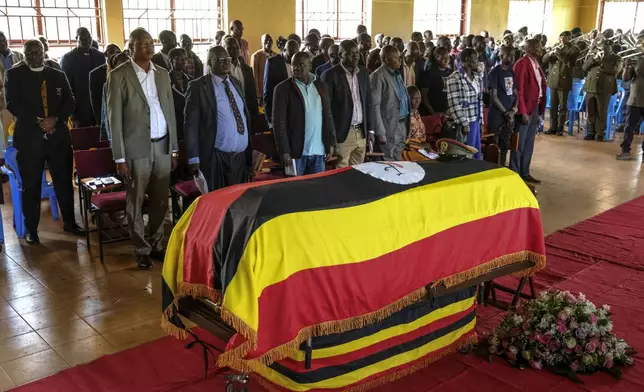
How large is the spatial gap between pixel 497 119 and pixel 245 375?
6.12 meters

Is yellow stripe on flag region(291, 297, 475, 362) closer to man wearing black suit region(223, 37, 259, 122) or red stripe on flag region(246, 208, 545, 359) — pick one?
red stripe on flag region(246, 208, 545, 359)

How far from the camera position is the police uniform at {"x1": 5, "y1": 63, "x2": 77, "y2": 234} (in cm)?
598

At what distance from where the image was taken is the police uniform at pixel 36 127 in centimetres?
598

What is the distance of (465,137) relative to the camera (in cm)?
782

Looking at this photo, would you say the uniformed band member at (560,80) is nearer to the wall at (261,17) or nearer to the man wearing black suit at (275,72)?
the wall at (261,17)

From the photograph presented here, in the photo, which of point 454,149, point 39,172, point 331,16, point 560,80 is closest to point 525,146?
point 560,80

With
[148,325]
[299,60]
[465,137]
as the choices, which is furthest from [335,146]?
[148,325]

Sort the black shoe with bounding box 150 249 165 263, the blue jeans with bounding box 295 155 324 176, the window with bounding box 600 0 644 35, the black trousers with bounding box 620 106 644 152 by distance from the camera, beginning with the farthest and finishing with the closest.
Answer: the window with bounding box 600 0 644 35, the black trousers with bounding box 620 106 644 152, the blue jeans with bounding box 295 155 324 176, the black shoe with bounding box 150 249 165 263

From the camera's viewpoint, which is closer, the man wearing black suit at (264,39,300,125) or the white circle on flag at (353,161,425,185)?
the white circle on flag at (353,161,425,185)

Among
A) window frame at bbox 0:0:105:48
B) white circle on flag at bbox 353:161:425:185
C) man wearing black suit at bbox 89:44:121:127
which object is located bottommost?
white circle on flag at bbox 353:161:425:185

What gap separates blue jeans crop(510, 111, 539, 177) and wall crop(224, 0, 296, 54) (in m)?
6.97

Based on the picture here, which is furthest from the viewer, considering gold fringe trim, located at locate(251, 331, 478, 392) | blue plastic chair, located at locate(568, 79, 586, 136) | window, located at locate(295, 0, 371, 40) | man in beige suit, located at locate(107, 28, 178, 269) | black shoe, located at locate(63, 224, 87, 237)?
window, located at locate(295, 0, 371, 40)

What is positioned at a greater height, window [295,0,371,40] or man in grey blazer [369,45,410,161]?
window [295,0,371,40]

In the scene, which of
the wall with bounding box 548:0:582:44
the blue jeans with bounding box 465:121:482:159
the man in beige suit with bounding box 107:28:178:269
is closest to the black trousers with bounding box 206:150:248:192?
the man in beige suit with bounding box 107:28:178:269
